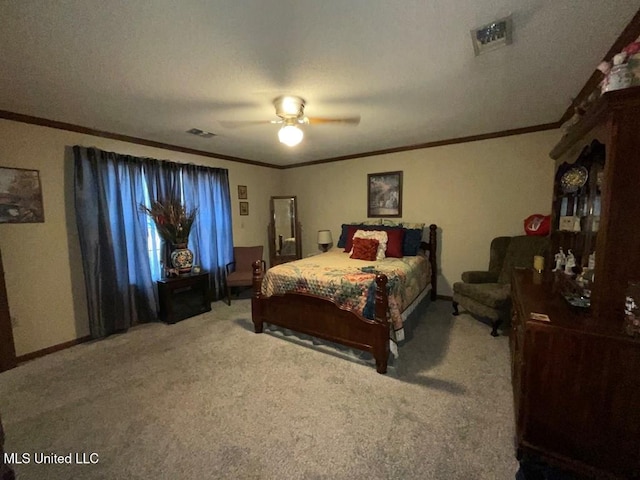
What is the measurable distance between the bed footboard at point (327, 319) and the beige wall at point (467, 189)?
2156mm

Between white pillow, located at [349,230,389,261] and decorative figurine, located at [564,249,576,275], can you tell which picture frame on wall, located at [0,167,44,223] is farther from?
decorative figurine, located at [564,249,576,275]

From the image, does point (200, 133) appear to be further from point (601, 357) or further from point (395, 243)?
point (601, 357)

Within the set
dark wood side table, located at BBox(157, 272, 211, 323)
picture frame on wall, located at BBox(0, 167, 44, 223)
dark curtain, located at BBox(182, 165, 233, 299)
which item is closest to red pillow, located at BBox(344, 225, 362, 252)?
dark curtain, located at BBox(182, 165, 233, 299)

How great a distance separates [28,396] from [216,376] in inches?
53.3

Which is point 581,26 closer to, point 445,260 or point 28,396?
point 445,260

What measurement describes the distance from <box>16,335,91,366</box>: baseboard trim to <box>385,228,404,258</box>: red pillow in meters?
3.67

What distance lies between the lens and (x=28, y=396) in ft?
6.77

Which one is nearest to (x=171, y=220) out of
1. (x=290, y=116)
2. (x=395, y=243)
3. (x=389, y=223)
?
(x=290, y=116)

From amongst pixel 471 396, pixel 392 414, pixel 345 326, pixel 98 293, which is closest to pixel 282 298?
pixel 345 326

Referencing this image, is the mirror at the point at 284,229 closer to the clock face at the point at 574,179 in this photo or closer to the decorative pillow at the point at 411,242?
the decorative pillow at the point at 411,242

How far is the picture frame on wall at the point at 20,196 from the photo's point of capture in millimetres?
2467

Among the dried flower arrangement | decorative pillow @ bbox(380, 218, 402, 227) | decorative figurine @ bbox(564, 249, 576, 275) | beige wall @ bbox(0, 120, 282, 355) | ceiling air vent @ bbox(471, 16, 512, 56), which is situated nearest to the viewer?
ceiling air vent @ bbox(471, 16, 512, 56)

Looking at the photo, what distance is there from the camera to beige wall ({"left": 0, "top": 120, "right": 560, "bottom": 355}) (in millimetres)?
2613

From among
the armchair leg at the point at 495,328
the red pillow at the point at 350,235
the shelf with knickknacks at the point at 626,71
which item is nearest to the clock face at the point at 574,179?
the shelf with knickknacks at the point at 626,71
